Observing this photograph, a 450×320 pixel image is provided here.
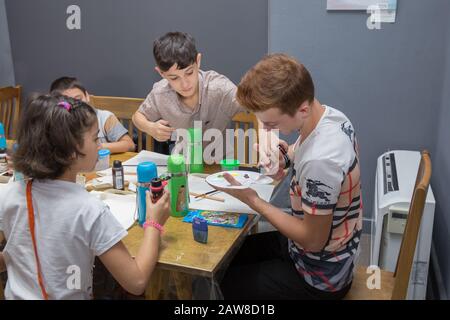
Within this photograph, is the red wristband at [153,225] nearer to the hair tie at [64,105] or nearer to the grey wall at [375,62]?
the hair tie at [64,105]

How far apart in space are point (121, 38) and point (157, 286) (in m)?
1.98

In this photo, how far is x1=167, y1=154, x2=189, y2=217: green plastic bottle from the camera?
1495 millimetres

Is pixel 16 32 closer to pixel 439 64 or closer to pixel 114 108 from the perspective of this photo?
pixel 114 108

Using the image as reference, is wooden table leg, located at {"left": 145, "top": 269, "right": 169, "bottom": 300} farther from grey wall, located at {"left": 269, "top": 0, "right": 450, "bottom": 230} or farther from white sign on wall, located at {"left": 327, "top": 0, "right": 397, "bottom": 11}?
white sign on wall, located at {"left": 327, "top": 0, "right": 397, "bottom": 11}

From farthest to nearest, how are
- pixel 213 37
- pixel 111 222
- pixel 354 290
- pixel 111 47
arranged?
1. pixel 111 47
2. pixel 213 37
3. pixel 354 290
4. pixel 111 222

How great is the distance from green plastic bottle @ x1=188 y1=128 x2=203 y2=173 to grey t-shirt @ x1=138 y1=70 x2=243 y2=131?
281mm

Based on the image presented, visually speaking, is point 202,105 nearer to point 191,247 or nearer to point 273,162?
point 273,162

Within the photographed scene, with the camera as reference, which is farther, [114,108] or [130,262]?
[114,108]

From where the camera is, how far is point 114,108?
2.51 m

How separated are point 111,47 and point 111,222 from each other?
7.37ft

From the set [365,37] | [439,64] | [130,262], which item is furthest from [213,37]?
[130,262]

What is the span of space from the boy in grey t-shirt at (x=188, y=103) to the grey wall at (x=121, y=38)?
793 mm

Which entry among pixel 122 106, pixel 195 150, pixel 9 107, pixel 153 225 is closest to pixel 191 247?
pixel 153 225

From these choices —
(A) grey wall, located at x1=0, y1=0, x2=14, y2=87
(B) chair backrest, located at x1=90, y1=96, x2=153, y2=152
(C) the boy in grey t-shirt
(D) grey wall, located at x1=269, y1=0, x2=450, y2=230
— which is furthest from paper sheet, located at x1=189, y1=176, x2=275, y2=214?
(A) grey wall, located at x1=0, y1=0, x2=14, y2=87
